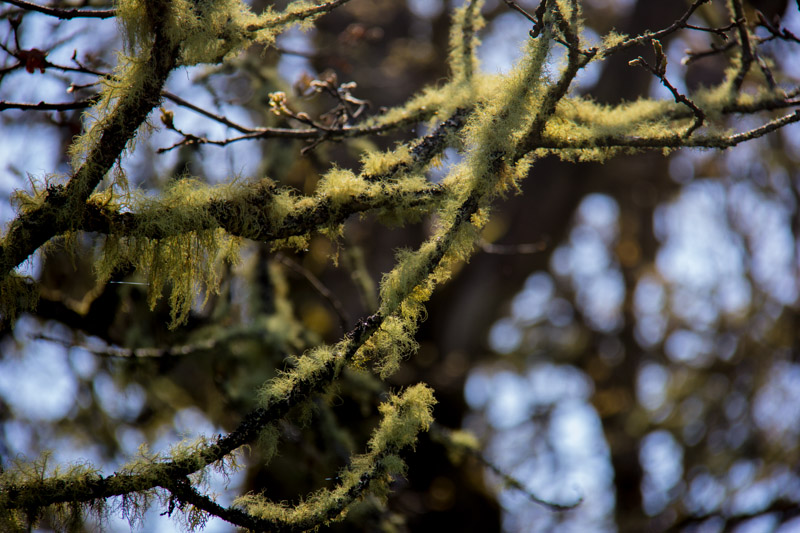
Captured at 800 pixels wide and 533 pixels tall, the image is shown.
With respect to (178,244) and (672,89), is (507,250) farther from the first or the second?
(178,244)

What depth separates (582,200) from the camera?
4.62m

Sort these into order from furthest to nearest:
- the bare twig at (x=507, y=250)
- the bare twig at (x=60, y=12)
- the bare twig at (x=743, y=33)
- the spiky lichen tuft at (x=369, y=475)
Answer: the bare twig at (x=507, y=250), the bare twig at (x=743, y=33), the bare twig at (x=60, y=12), the spiky lichen tuft at (x=369, y=475)

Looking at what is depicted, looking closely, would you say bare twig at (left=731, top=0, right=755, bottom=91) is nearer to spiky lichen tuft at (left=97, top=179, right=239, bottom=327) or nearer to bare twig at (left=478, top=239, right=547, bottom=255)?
bare twig at (left=478, top=239, right=547, bottom=255)

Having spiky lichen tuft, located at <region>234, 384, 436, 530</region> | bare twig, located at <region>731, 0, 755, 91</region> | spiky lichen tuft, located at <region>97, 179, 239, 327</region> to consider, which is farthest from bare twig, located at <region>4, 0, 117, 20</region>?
bare twig, located at <region>731, 0, 755, 91</region>

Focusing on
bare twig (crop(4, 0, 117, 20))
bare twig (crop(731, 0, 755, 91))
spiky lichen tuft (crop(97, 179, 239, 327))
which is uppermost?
bare twig (crop(4, 0, 117, 20))

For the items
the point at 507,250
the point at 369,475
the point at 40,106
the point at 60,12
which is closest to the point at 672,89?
the point at 369,475

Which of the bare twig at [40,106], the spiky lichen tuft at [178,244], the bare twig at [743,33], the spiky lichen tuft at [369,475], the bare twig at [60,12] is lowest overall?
the spiky lichen tuft at [369,475]

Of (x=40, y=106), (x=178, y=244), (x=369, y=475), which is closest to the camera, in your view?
(x=369, y=475)

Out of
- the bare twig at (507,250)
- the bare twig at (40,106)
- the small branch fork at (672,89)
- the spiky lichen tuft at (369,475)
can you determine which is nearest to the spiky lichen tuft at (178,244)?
the bare twig at (40,106)

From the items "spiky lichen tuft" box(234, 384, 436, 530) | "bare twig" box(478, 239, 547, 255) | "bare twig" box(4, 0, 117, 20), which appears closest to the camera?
"spiky lichen tuft" box(234, 384, 436, 530)

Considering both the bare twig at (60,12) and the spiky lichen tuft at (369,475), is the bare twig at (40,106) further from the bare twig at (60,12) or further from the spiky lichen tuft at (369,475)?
the spiky lichen tuft at (369,475)

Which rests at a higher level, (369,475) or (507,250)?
(507,250)

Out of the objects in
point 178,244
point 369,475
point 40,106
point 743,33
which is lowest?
point 369,475

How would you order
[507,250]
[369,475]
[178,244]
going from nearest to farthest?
1. [369,475]
2. [178,244]
3. [507,250]
